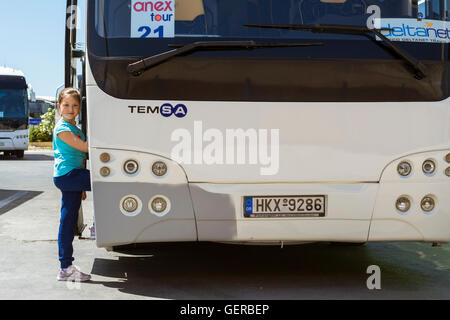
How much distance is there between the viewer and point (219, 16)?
227 inches

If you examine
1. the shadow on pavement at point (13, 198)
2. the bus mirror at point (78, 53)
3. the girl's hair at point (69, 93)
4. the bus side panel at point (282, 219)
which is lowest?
the shadow on pavement at point (13, 198)

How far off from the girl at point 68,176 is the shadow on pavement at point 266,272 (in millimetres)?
300

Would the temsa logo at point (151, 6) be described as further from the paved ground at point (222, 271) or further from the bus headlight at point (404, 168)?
the bus headlight at point (404, 168)

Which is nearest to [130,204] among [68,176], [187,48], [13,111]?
[68,176]

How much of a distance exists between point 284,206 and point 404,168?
95 centimetres

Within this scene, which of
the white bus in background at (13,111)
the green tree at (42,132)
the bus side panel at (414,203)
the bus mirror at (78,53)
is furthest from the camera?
the green tree at (42,132)

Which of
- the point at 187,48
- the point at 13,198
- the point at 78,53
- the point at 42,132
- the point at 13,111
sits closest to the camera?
the point at 187,48

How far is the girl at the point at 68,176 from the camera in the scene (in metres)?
6.12

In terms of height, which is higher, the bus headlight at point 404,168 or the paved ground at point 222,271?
the bus headlight at point 404,168

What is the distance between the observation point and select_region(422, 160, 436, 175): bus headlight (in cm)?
578

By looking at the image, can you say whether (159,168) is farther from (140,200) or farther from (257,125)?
(257,125)

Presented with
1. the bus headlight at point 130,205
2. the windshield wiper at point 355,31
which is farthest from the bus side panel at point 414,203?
the bus headlight at point 130,205

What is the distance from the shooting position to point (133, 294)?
5695mm

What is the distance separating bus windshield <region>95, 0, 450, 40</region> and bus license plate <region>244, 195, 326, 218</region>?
3.92 ft
